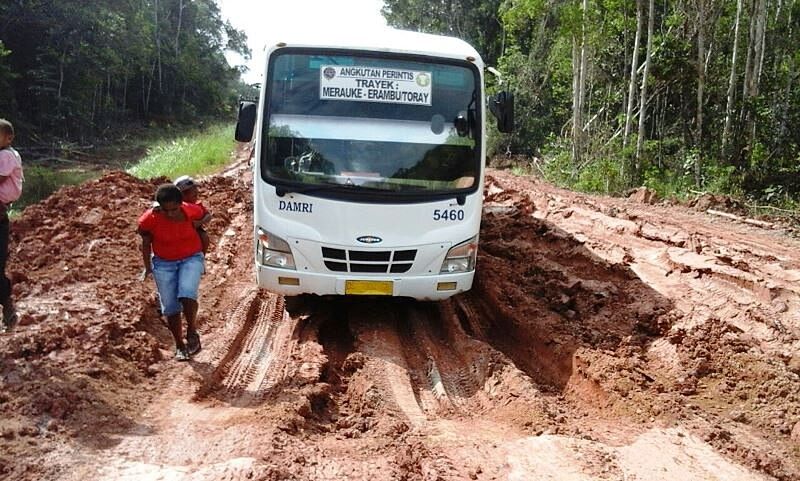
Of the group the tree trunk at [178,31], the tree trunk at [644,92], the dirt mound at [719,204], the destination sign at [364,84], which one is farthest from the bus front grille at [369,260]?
Answer: the tree trunk at [178,31]

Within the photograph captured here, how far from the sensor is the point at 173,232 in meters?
5.52

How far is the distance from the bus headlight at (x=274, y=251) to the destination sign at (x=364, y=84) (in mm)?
1382

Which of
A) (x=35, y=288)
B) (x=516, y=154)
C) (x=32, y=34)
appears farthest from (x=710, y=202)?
(x=32, y=34)

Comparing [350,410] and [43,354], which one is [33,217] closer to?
[43,354]

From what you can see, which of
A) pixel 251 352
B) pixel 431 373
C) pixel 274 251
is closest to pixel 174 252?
pixel 274 251

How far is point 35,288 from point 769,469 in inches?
260

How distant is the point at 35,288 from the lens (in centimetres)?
713

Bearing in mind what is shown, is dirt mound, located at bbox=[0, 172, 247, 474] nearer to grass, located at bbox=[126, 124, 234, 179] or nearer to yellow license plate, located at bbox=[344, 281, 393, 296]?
yellow license plate, located at bbox=[344, 281, 393, 296]

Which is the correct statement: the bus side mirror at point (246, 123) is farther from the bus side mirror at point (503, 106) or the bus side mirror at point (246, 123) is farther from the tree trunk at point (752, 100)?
the tree trunk at point (752, 100)

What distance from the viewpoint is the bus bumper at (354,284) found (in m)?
6.38

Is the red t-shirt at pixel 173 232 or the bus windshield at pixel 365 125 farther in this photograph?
the bus windshield at pixel 365 125

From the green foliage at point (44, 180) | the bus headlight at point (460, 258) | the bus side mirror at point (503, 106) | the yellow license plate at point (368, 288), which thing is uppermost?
the bus side mirror at point (503, 106)

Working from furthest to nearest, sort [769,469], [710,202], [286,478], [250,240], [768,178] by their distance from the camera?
[768,178] < [710,202] < [250,240] < [769,469] < [286,478]

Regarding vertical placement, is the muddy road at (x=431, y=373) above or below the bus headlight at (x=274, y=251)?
below
